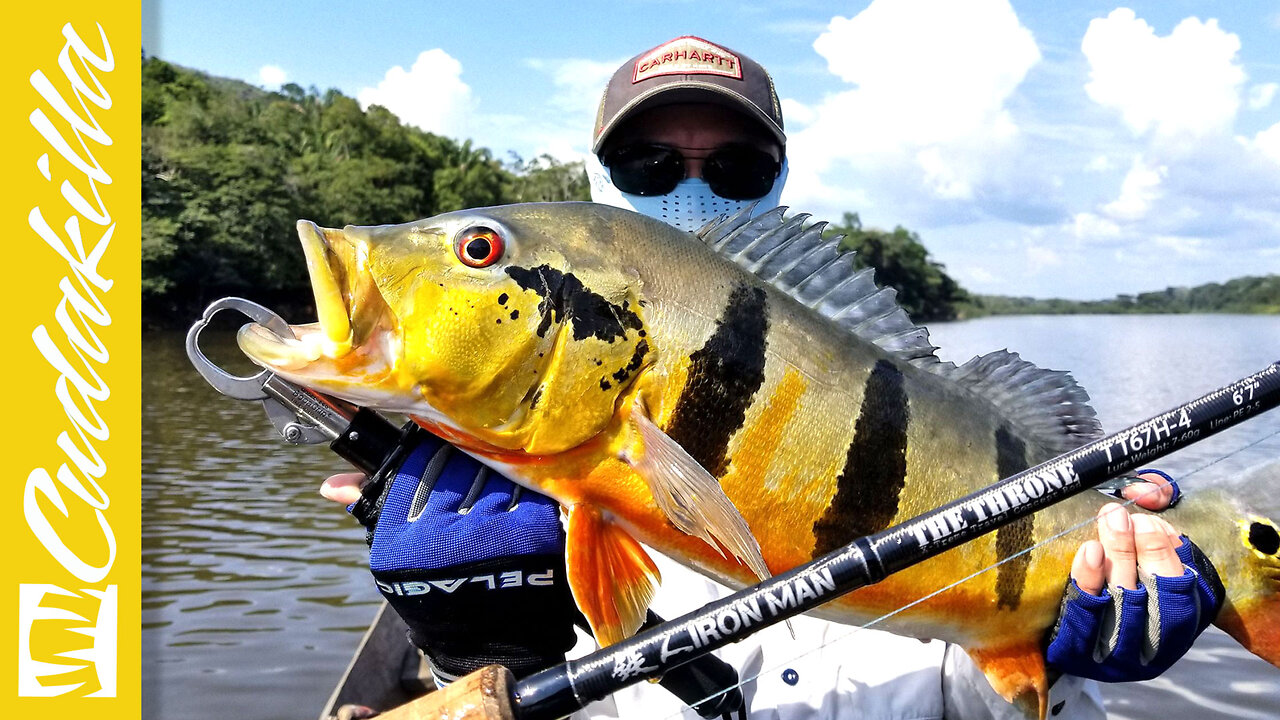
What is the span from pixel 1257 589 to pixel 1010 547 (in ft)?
2.06

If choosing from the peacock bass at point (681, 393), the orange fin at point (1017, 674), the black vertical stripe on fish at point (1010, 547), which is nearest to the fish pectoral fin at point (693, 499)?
the peacock bass at point (681, 393)

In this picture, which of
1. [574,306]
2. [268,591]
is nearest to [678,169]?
[574,306]

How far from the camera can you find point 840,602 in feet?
6.21

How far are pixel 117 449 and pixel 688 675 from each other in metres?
4.68

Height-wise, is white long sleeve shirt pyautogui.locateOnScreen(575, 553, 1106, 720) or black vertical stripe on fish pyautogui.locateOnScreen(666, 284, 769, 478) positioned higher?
black vertical stripe on fish pyautogui.locateOnScreen(666, 284, 769, 478)

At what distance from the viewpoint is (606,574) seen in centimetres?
181

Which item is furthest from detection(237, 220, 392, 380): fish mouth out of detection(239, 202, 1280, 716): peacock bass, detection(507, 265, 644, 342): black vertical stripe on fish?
detection(507, 265, 644, 342): black vertical stripe on fish

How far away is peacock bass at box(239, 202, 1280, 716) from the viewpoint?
1719 millimetres

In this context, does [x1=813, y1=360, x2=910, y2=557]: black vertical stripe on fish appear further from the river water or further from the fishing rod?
the river water

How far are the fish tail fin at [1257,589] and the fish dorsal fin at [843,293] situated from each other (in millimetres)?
434

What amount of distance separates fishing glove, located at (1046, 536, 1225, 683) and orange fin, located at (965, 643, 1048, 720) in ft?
0.22

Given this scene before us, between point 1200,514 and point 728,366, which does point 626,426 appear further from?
point 1200,514

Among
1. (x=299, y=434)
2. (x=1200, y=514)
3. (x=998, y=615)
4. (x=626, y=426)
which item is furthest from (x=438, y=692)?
(x=1200, y=514)

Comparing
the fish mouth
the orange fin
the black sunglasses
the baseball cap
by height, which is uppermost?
the baseball cap
